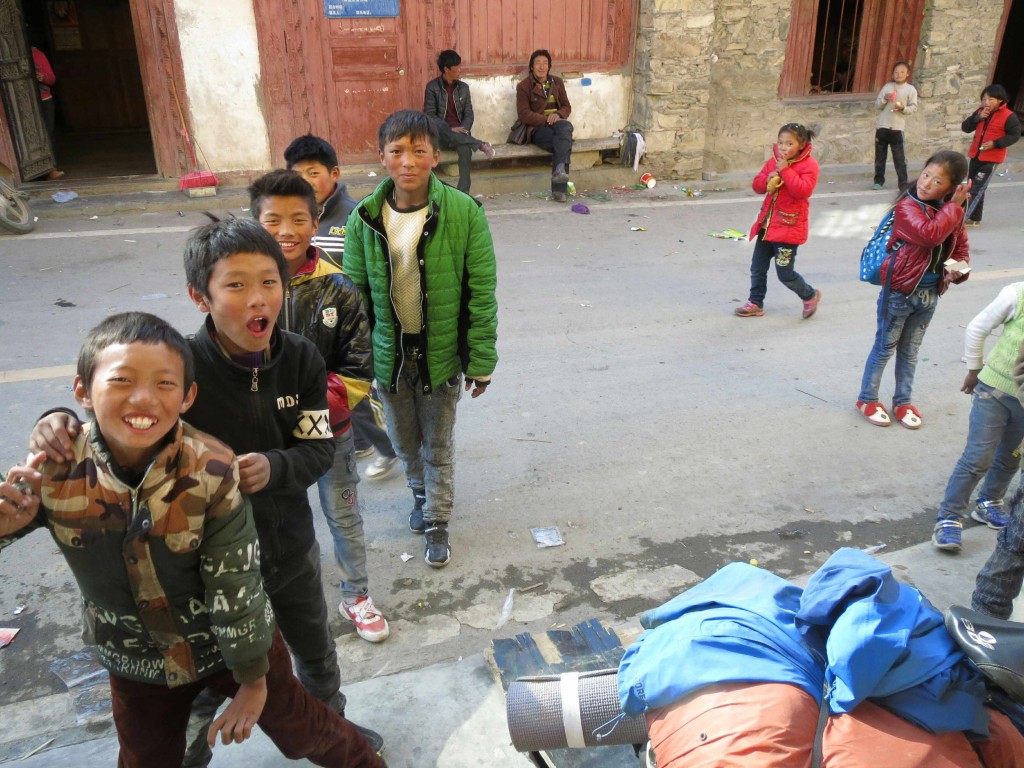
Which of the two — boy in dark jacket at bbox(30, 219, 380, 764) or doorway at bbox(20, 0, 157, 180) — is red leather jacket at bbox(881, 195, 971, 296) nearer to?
boy in dark jacket at bbox(30, 219, 380, 764)

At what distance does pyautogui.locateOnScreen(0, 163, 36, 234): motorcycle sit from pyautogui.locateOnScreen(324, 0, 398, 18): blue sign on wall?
397cm

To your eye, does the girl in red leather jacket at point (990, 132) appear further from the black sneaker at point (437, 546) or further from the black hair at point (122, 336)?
the black hair at point (122, 336)

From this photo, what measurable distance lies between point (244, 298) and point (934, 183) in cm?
395

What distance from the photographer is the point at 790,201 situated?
6.12 meters

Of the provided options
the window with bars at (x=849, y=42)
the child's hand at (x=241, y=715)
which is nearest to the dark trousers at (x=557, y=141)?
the window with bars at (x=849, y=42)

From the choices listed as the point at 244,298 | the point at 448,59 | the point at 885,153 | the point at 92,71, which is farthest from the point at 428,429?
the point at 92,71

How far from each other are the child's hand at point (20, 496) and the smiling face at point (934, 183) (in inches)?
178

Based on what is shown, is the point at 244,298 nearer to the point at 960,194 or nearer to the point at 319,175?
the point at 319,175

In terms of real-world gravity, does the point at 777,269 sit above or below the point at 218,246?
below

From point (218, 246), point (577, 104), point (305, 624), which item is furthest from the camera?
point (577, 104)

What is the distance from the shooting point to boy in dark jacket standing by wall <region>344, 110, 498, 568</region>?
10.7ft

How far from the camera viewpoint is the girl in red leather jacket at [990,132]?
354 inches

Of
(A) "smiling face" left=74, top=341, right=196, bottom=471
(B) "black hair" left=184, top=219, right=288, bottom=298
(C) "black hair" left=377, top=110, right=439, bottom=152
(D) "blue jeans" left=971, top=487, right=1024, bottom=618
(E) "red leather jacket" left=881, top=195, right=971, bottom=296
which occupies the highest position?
(C) "black hair" left=377, top=110, right=439, bottom=152

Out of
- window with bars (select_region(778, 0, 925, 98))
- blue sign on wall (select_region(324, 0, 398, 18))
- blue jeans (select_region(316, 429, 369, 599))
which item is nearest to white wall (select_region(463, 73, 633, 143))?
blue sign on wall (select_region(324, 0, 398, 18))
